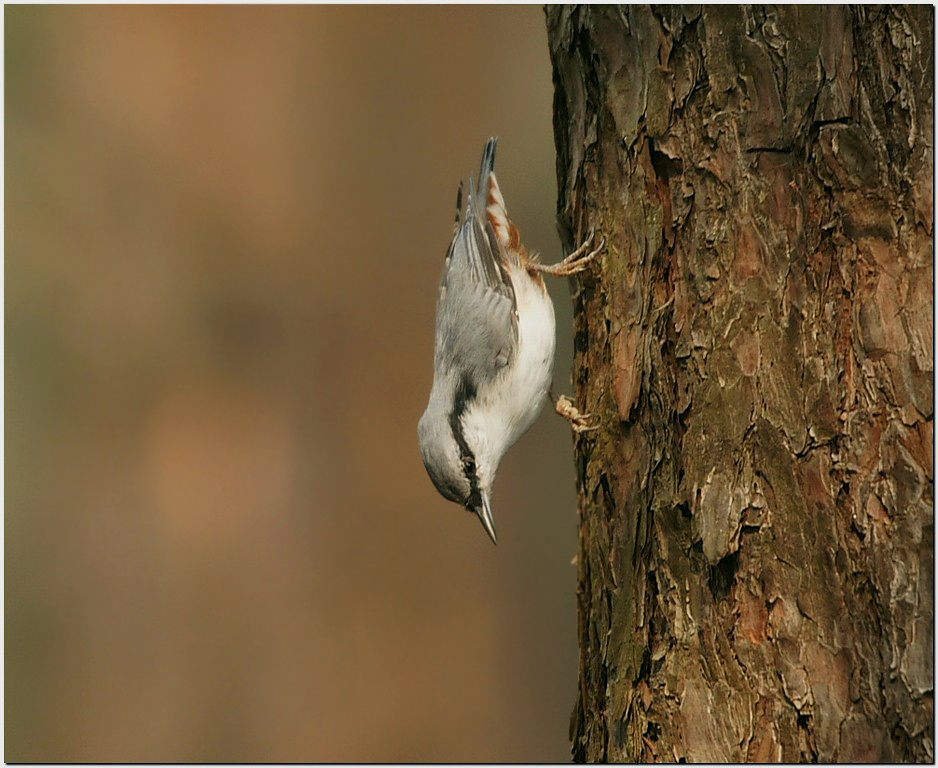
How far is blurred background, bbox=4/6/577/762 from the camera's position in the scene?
473 cm

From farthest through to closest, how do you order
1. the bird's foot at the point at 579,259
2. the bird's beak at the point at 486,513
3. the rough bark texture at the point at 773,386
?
the bird's beak at the point at 486,513 → the bird's foot at the point at 579,259 → the rough bark texture at the point at 773,386

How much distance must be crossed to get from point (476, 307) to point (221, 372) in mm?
1798

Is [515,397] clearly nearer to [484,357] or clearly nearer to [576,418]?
[484,357]

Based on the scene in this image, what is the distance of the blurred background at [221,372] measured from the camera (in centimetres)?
473

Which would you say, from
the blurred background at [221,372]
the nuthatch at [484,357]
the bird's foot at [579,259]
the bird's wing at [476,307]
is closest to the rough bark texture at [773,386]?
the bird's foot at [579,259]

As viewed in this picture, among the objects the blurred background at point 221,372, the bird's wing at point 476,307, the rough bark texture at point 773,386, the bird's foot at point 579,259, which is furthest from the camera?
the blurred background at point 221,372

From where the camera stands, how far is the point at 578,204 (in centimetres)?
266

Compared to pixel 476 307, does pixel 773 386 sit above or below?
below

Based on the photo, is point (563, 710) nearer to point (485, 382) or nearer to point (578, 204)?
point (485, 382)

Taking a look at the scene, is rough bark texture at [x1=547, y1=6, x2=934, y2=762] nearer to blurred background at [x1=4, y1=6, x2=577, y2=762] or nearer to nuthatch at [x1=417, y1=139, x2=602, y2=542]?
nuthatch at [x1=417, y1=139, x2=602, y2=542]

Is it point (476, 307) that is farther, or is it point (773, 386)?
point (476, 307)

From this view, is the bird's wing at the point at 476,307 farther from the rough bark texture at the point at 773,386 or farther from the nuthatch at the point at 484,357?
the rough bark texture at the point at 773,386

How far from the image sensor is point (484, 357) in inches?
140

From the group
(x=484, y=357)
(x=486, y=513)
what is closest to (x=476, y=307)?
(x=484, y=357)
